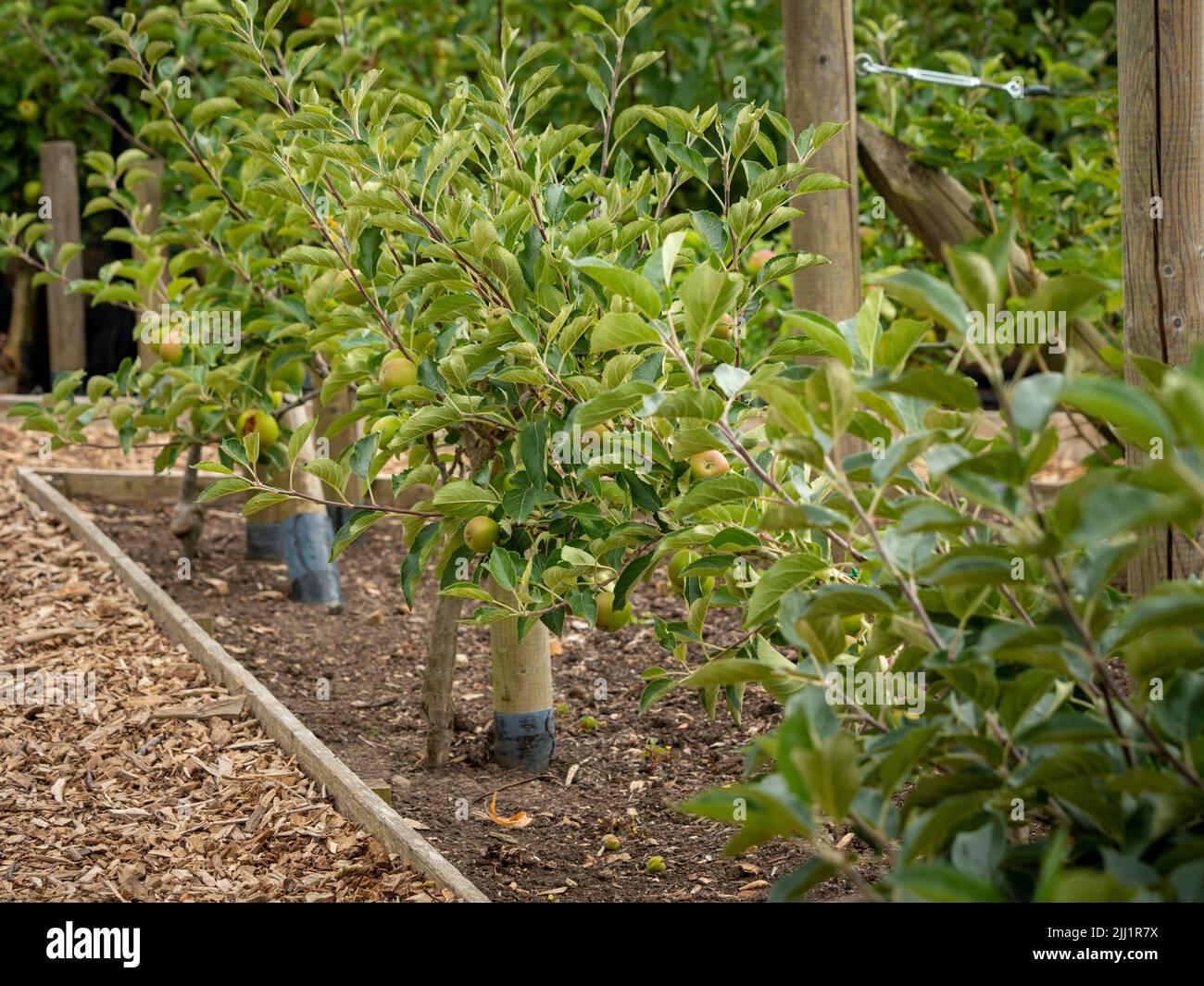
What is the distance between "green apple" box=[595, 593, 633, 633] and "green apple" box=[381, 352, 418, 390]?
0.52 meters

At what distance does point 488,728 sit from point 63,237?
13.9ft

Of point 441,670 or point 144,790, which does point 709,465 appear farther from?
point 144,790

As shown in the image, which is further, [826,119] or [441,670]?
[826,119]

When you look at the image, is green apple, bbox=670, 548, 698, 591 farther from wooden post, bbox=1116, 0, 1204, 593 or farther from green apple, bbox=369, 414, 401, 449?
wooden post, bbox=1116, 0, 1204, 593

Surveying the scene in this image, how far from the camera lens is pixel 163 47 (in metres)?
3.02

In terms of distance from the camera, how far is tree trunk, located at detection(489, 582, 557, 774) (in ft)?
8.85

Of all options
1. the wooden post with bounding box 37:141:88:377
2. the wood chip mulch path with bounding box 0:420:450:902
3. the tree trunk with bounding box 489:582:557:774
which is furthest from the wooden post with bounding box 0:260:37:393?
the tree trunk with bounding box 489:582:557:774

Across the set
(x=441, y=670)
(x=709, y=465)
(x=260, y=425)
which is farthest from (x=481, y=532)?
(x=260, y=425)

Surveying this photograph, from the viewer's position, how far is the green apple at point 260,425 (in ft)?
10.4

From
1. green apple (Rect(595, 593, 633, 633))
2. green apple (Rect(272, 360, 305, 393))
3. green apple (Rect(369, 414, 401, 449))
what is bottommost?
green apple (Rect(595, 593, 633, 633))

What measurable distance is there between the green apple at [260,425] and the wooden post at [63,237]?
3.21 metres

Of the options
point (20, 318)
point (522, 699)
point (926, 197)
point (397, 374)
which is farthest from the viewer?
point (20, 318)

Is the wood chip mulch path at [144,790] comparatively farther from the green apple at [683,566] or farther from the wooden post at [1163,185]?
the wooden post at [1163,185]

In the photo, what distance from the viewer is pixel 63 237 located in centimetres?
607
